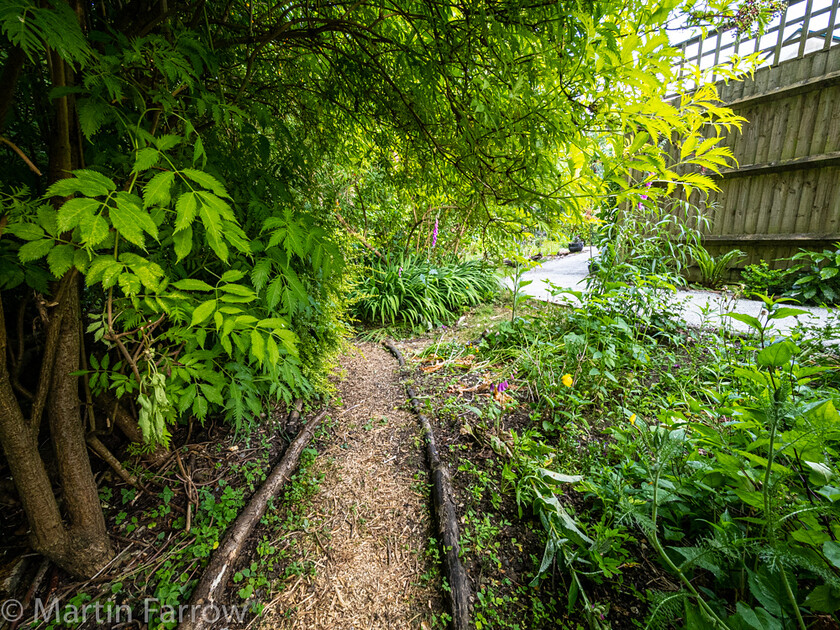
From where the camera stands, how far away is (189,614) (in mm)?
1039

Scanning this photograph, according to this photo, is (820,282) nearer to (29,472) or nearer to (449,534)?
(449,534)

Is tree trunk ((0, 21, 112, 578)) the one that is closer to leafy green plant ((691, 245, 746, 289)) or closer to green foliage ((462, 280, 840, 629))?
green foliage ((462, 280, 840, 629))

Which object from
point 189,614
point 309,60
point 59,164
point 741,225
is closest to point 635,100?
point 309,60

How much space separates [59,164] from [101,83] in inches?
12.4

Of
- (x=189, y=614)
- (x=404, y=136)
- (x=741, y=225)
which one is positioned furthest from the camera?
(x=741, y=225)

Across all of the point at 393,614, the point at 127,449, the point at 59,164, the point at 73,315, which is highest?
the point at 59,164

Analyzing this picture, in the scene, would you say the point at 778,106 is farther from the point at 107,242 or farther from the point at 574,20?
the point at 107,242

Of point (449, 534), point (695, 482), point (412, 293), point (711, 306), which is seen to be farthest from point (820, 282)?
point (449, 534)

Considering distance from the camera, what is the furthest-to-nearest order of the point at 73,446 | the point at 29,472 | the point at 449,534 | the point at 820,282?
the point at 820,282
the point at 449,534
the point at 73,446
the point at 29,472

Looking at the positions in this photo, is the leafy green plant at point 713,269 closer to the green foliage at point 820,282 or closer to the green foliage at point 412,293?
the green foliage at point 820,282

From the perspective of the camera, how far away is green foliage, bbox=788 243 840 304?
11.6ft

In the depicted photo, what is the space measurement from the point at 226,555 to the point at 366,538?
54 cm

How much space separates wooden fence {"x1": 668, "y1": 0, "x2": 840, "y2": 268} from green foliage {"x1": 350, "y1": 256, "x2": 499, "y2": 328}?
122 inches

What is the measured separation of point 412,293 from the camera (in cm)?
411
